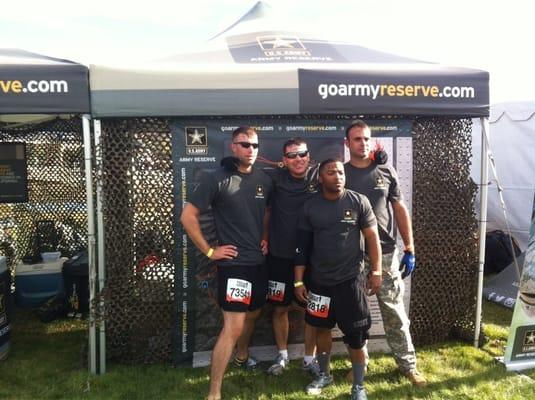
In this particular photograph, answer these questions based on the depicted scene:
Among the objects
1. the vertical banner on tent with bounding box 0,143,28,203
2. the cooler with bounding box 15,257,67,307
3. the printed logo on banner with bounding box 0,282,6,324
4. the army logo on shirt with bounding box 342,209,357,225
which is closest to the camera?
the army logo on shirt with bounding box 342,209,357,225

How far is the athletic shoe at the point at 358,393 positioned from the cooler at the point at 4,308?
3019mm

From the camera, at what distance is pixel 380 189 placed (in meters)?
3.38

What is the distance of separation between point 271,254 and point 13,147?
426 centimetres

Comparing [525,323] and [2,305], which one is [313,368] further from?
[2,305]

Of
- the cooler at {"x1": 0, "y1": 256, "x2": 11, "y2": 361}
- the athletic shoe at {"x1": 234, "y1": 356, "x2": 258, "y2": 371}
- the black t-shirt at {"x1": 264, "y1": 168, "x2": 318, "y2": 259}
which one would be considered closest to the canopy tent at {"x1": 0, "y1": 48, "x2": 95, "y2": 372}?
the cooler at {"x1": 0, "y1": 256, "x2": 11, "y2": 361}

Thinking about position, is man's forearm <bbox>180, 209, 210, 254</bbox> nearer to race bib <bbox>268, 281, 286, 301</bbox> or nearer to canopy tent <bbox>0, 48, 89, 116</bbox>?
race bib <bbox>268, 281, 286, 301</bbox>

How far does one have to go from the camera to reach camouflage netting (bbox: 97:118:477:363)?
12.3 feet

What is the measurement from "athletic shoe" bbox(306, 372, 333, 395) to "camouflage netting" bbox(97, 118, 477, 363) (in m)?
1.17

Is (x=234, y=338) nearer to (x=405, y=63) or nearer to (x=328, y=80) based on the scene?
(x=328, y=80)

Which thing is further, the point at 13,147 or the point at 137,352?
the point at 13,147

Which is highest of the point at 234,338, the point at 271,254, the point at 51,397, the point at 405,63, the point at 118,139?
the point at 405,63

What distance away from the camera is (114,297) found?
3816 millimetres

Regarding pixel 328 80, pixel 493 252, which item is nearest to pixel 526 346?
pixel 328 80

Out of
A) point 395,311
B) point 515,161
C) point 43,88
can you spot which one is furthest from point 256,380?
point 515,161
